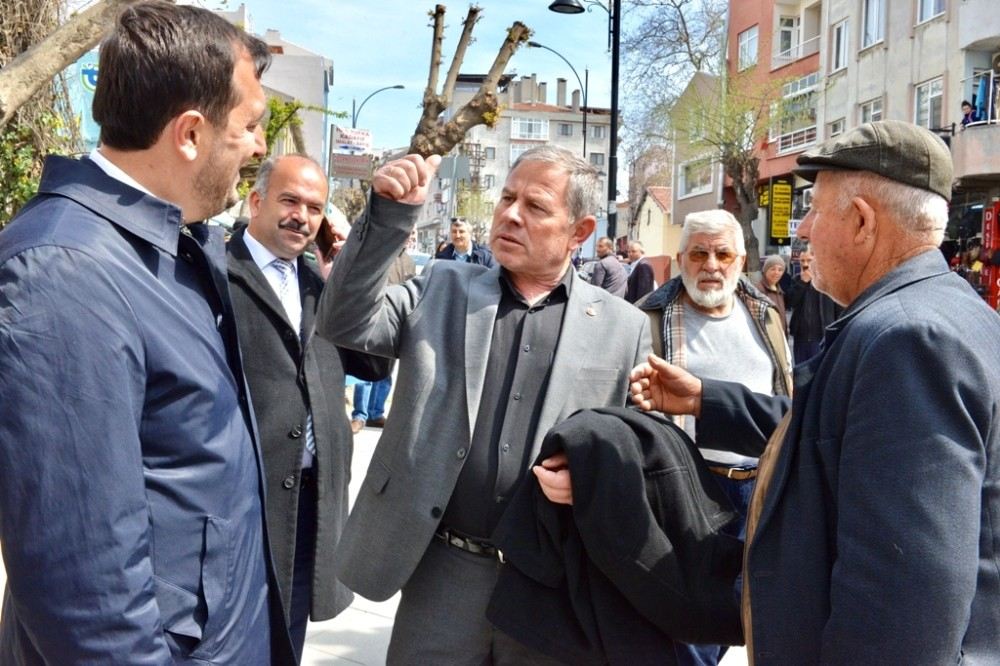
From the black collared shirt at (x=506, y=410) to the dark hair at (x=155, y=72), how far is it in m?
1.24

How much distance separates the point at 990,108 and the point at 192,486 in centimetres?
2681

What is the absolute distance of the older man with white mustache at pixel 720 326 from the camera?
4.05 m

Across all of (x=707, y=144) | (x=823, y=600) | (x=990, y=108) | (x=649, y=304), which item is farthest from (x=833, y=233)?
(x=707, y=144)

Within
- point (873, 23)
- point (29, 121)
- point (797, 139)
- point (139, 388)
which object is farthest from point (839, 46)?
point (139, 388)

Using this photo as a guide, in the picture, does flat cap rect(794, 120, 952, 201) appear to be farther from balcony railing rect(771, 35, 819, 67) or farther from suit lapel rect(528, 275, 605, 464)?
balcony railing rect(771, 35, 819, 67)

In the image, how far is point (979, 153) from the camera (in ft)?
77.2

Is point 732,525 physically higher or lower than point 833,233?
lower

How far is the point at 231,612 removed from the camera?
5.79ft

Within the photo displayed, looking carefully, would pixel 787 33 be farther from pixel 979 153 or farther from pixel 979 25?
pixel 979 153

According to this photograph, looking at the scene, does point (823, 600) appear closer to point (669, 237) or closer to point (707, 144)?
point (707, 144)

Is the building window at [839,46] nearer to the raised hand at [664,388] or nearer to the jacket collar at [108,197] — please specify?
the raised hand at [664,388]

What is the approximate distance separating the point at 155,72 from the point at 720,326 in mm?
2994

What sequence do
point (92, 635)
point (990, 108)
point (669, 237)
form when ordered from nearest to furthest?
point (92, 635) → point (990, 108) → point (669, 237)

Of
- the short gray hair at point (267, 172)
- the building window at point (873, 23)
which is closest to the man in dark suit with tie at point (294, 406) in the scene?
the short gray hair at point (267, 172)
